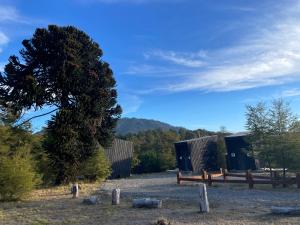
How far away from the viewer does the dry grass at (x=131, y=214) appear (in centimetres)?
1153

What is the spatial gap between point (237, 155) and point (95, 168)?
52.2 ft

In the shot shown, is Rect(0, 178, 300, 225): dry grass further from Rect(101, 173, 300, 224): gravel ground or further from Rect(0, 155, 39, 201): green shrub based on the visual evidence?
Rect(0, 155, 39, 201): green shrub

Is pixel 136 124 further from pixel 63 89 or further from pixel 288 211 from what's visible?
pixel 288 211

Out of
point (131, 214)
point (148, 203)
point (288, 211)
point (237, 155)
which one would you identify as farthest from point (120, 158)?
point (288, 211)

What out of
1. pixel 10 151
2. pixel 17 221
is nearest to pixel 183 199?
pixel 17 221

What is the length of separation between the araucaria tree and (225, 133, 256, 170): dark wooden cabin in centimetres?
1689

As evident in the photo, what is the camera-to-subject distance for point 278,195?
1695cm

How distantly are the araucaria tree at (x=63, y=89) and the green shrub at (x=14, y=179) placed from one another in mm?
6543

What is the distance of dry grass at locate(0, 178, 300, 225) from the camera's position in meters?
11.5

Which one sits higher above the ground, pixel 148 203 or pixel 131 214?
pixel 148 203

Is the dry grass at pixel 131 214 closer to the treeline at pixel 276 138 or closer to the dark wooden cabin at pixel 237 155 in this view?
the treeline at pixel 276 138

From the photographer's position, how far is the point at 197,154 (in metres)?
41.6

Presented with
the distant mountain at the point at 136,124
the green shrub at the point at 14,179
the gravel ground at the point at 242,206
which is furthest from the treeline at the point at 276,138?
the distant mountain at the point at 136,124

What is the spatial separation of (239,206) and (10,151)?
13.5 m
